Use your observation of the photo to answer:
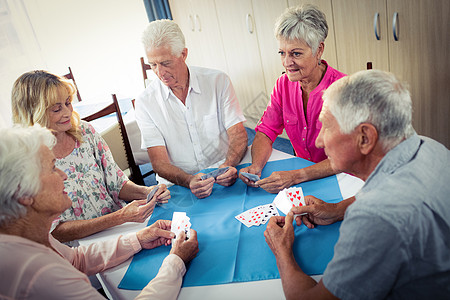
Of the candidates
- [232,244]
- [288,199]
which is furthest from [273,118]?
[232,244]

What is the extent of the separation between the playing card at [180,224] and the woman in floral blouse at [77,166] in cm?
18

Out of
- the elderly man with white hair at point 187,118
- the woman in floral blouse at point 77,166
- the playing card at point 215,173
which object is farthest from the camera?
the elderly man with white hair at point 187,118

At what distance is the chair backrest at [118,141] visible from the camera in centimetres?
245

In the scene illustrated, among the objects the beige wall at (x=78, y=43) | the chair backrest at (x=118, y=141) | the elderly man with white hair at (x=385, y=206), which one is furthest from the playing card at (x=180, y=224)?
the beige wall at (x=78, y=43)

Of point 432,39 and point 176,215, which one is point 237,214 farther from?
point 432,39

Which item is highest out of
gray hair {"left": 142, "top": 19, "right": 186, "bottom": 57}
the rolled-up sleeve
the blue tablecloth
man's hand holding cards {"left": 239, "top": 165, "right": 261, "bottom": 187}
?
gray hair {"left": 142, "top": 19, "right": 186, "bottom": 57}

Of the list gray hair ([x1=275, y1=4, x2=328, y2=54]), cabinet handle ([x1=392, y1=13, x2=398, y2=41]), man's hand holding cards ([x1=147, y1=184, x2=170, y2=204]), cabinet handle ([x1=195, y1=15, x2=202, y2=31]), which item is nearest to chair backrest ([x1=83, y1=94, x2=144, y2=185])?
man's hand holding cards ([x1=147, y1=184, x2=170, y2=204])

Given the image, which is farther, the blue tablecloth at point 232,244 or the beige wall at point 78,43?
the beige wall at point 78,43

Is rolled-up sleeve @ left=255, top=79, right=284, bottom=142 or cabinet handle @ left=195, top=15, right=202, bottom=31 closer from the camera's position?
rolled-up sleeve @ left=255, top=79, right=284, bottom=142

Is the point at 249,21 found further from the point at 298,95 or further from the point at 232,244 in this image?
the point at 232,244

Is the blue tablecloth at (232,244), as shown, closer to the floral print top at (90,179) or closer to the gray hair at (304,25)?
the floral print top at (90,179)

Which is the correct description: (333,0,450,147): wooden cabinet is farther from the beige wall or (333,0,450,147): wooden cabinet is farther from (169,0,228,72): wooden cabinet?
the beige wall

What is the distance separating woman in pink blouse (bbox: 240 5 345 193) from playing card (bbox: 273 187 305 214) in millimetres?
92

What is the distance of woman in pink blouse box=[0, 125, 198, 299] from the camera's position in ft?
3.23
